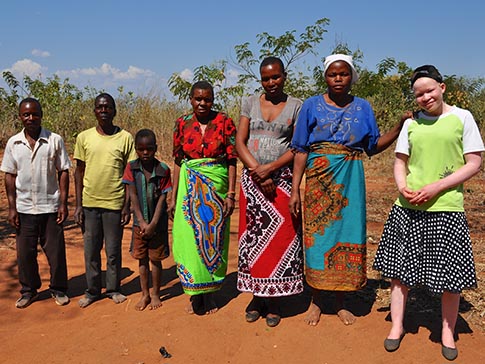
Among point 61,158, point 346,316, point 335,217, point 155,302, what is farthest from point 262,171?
point 61,158

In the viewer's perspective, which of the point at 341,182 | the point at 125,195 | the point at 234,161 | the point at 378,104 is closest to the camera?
the point at 341,182

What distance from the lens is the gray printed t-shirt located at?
315 cm

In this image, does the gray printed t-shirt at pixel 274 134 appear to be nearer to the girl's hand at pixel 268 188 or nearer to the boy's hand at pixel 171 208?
the girl's hand at pixel 268 188

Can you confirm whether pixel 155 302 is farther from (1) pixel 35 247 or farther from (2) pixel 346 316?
(2) pixel 346 316

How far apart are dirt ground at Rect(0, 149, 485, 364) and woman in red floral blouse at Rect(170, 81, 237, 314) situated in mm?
393

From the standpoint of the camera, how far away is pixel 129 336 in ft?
10.7

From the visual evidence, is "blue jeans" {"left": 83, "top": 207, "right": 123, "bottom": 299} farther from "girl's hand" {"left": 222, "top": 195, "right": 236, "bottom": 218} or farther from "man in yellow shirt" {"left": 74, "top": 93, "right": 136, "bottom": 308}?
"girl's hand" {"left": 222, "top": 195, "right": 236, "bottom": 218}

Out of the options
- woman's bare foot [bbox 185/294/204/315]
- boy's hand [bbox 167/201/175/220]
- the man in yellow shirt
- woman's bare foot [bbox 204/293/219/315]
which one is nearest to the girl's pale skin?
woman's bare foot [bbox 204/293/219/315]

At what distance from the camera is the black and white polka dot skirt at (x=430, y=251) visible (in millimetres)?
2666

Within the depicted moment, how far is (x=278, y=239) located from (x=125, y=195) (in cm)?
136

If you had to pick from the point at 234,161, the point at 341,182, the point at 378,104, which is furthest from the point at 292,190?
the point at 378,104

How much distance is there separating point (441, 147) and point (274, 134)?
1.08 m

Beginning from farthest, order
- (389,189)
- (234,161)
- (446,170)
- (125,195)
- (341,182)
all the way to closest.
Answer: (389,189) → (125,195) → (234,161) → (341,182) → (446,170)

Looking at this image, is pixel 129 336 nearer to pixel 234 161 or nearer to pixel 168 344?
pixel 168 344
